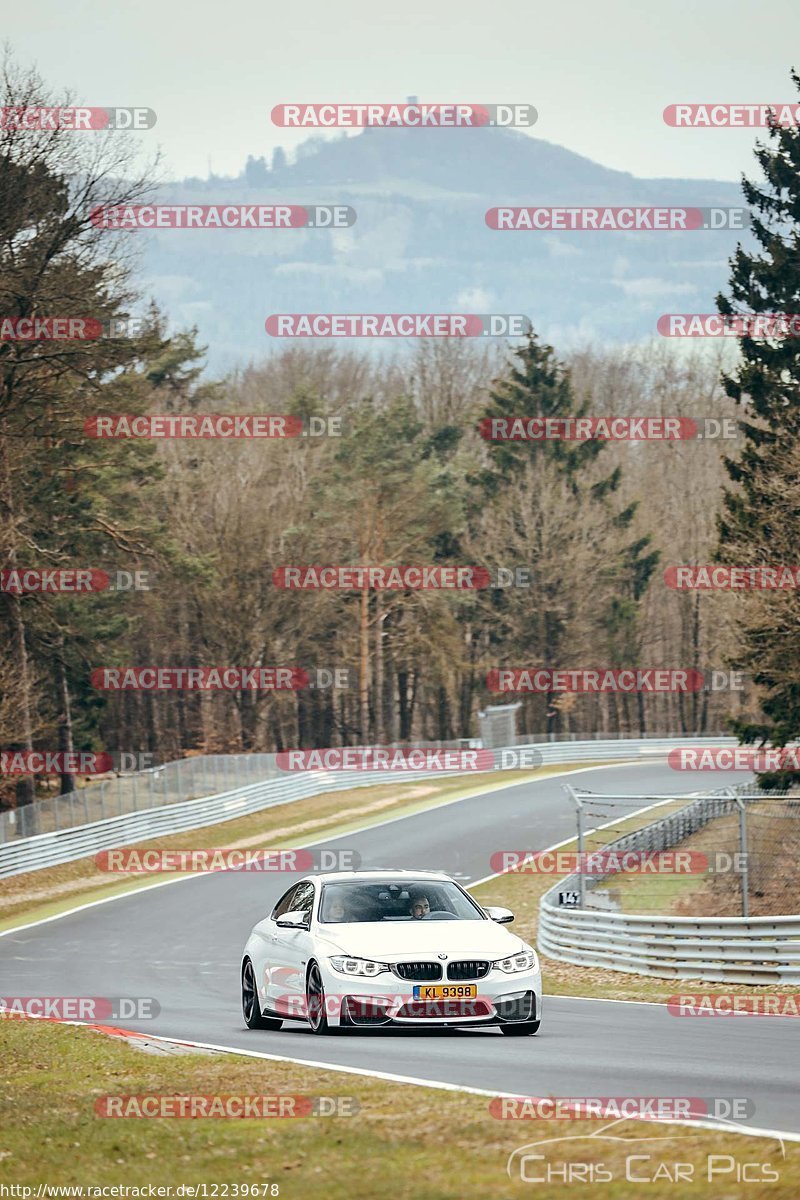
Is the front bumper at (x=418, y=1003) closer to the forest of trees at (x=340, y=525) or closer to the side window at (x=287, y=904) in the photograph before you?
the side window at (x=287, y=904)

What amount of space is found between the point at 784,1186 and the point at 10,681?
34.8 meters

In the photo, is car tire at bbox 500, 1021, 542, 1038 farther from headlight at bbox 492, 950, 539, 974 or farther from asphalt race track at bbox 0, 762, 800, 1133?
headlight at bbox 492, 950, 539, 974

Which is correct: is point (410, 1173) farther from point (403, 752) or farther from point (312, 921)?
point (403, 752)

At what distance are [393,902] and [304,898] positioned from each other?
0.95 metres

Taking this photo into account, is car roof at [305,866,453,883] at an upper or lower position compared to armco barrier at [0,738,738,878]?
upper

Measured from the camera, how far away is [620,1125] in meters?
8.61

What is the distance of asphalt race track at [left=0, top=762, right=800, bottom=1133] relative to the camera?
35.6 feet

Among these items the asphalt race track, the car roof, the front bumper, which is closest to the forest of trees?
the asphalt race track

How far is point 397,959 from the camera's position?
13.1 meters

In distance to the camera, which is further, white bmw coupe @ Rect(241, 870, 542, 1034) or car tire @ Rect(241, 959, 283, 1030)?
car tire @ Rect(241, 959, 283, 1030)

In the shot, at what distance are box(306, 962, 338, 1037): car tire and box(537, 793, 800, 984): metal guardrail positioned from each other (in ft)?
24.3

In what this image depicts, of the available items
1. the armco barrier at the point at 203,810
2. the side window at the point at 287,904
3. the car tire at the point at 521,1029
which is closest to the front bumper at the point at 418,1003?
the car tire at the point at 521,1029

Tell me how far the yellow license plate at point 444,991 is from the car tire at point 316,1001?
855 mm

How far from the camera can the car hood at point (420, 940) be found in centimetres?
1316
